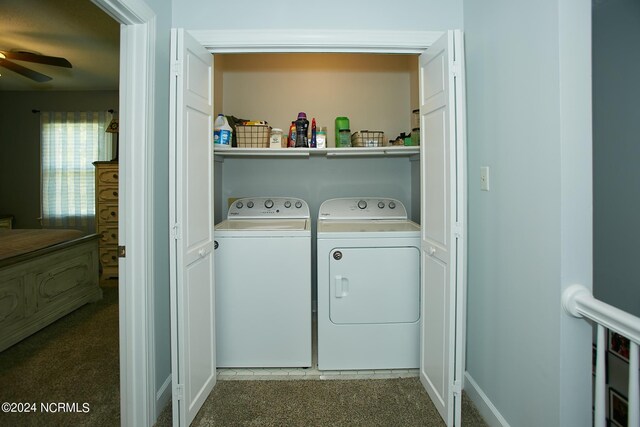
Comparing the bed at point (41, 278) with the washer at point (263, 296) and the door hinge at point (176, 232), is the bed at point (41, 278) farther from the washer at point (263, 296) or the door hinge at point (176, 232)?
the door hinge at point (176, 232)

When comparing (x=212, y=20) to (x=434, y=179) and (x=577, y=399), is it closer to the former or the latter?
(x=434, y=179)

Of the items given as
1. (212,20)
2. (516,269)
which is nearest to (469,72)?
(516,269)

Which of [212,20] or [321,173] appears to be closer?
[212,20]

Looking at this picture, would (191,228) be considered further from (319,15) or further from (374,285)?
(319,15)

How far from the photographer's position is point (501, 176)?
4.91 feet

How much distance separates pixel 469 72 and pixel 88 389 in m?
2.83

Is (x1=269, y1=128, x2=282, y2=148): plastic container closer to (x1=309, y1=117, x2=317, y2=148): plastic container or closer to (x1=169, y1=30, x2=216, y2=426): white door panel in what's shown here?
(x1=309, y1=117, x2=317, y2=148): plastic container

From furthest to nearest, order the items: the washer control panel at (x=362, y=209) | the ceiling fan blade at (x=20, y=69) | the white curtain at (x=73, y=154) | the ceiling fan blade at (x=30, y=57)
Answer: the white curtain at (x=73, y=154)
the ceiling fan blade at (x=20, y=69)
the ceiling fan blade at (x=30, y=57)
the washer control panel at (x=362, y=209)

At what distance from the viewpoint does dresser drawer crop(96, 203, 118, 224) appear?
3.86 meters

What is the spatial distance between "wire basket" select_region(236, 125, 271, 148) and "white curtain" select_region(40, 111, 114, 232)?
312 cm

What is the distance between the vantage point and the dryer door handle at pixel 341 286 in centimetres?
203

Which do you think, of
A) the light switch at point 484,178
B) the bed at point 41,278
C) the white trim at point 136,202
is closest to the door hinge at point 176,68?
the white trim at point 136,202

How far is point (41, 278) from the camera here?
2.69m

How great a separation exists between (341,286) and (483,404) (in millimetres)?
945
